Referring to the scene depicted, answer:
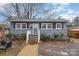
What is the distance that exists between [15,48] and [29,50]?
18cm

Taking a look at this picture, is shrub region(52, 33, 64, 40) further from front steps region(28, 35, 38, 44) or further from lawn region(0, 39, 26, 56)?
lawn region(0, 39, 26, 56)

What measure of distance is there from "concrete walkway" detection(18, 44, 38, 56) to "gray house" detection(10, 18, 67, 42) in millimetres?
102

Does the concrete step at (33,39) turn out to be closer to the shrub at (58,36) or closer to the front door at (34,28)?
the front door at (34,28)

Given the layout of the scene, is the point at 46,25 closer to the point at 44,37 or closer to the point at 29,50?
the point at 44,37

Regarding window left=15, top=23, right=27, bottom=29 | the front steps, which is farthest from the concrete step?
window left=15, top=23, right=27, bottom=29

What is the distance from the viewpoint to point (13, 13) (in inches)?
127

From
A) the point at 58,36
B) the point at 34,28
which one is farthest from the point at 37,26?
the point at 58,36

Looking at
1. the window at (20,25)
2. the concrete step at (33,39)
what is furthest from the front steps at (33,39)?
the window at (20,25)

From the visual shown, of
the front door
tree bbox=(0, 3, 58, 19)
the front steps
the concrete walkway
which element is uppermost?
tree bbox=(0, 3, 58, 19)

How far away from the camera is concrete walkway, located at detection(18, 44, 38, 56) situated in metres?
3.18

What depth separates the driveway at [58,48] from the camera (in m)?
3.18

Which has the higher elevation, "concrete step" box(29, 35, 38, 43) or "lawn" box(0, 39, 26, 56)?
"concrete step" box(29, 35, 38, 43)

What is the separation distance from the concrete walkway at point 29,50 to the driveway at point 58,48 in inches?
2.1

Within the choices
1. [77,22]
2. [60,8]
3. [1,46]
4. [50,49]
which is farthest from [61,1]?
[1,46]
